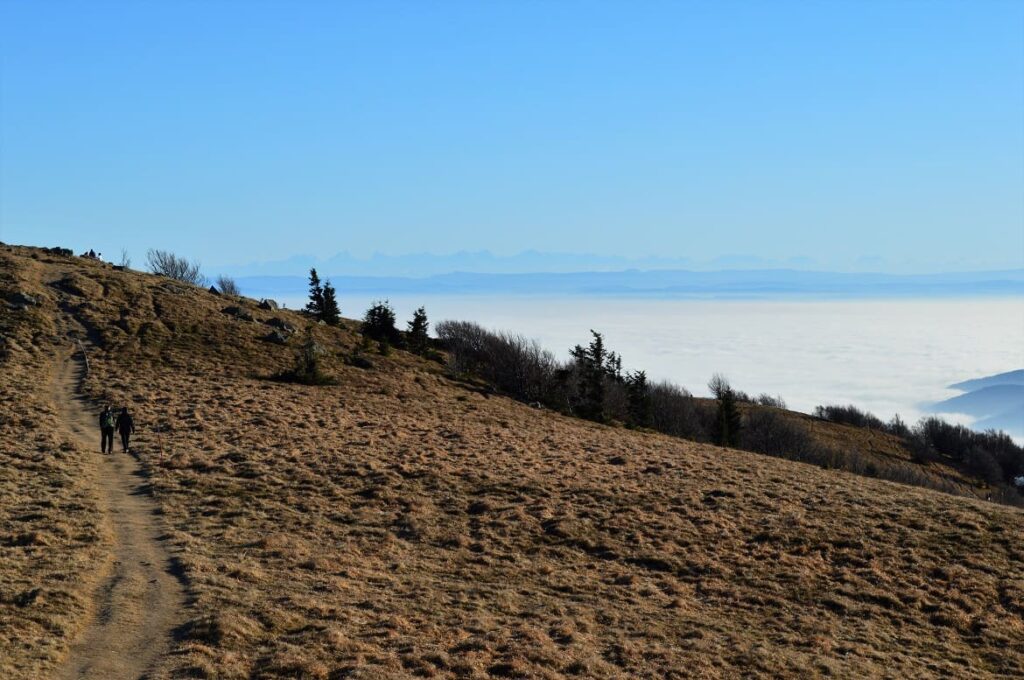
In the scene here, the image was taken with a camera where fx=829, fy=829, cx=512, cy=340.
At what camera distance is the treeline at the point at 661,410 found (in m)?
67.1

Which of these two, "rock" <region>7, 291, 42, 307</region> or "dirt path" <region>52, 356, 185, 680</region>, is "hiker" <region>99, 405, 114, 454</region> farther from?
"rock" <region>7, 291, 42, 307</region>

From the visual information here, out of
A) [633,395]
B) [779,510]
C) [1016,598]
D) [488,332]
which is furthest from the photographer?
[488,332]

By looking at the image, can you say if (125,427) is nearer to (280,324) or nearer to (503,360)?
(280,324)

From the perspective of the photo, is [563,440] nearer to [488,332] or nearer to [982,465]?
[488,332]

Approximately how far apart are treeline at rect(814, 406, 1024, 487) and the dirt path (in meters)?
90.6

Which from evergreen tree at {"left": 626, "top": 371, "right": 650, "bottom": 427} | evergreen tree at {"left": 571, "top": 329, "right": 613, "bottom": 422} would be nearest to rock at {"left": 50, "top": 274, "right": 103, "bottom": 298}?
evergreen tree at {"left": 571, "top": 329, "right": 613, "bottom": 422}

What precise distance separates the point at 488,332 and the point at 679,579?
63266mm

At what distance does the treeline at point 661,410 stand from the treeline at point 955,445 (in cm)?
19

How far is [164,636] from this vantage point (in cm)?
1416

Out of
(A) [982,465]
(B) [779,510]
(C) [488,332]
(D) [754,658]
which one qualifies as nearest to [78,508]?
(D) [754,658]

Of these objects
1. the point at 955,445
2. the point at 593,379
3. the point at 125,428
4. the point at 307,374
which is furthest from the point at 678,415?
the point at 125,428

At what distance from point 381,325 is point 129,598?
53.8 m

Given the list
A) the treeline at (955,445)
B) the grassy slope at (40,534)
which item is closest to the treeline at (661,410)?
the treeline at (955,445)

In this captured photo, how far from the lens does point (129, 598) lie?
1571 centimetres
